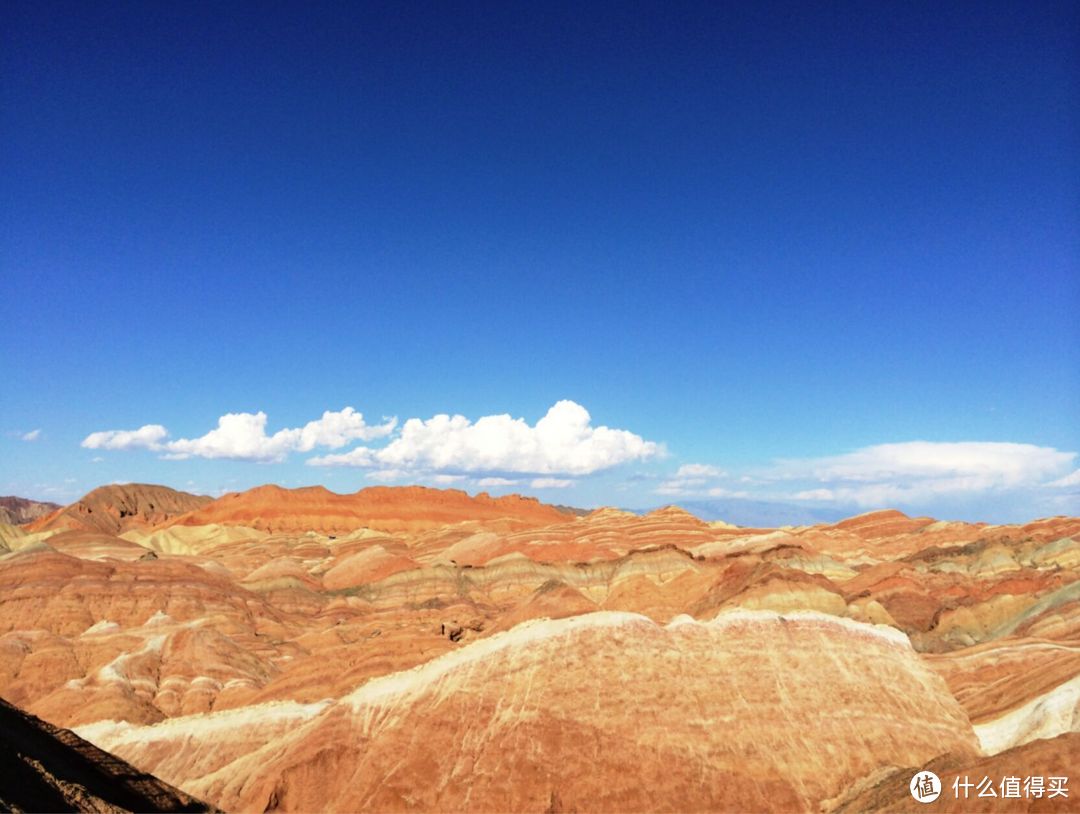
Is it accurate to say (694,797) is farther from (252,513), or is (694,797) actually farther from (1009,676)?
(252,513)

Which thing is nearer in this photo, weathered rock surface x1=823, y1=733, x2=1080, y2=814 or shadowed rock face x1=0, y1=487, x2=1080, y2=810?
weathered rock surface x1=823, y1=733, x2=1080, y2=814

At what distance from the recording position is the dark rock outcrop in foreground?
1695 centimetres

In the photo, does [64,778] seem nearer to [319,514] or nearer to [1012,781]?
[1012,781]

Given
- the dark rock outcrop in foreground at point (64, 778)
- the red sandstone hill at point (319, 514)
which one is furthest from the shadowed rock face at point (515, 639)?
the red sandstone hill at point (319, 514)

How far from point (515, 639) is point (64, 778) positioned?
67.5 feet

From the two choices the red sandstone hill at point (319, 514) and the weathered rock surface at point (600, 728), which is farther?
the red sandstone hill at point (319, 514)

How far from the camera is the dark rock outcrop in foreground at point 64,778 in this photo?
17.0 meters

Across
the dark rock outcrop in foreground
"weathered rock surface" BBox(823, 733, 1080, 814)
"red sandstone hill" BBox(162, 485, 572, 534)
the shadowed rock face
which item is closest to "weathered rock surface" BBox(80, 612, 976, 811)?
the shadowed rock face

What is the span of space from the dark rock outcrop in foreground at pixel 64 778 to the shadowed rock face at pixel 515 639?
7091 millimetres

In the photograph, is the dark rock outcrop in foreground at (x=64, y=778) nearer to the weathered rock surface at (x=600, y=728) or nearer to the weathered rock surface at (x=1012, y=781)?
the weathered rock surface at (x=600, y=728)

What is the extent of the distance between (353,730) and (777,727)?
18856 mm

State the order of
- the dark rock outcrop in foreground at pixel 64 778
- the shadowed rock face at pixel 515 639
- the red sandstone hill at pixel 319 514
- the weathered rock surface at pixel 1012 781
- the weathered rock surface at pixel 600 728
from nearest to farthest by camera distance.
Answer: the dark rock outcrop in foreground at pixel 64 778 < the weathered rock surface at pixel 1012 781 < the weathered rock surface at pixel 600 728 < the shadowed rock face at pixel 515 639 < the red sandstone hill at pixel 319 514

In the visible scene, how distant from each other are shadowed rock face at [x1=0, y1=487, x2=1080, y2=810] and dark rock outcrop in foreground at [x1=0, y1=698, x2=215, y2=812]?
709 cm

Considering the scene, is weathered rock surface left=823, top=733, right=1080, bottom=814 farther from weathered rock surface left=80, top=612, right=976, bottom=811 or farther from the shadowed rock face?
weathered rock surface left=80, top=612, right=976, bottom=811
